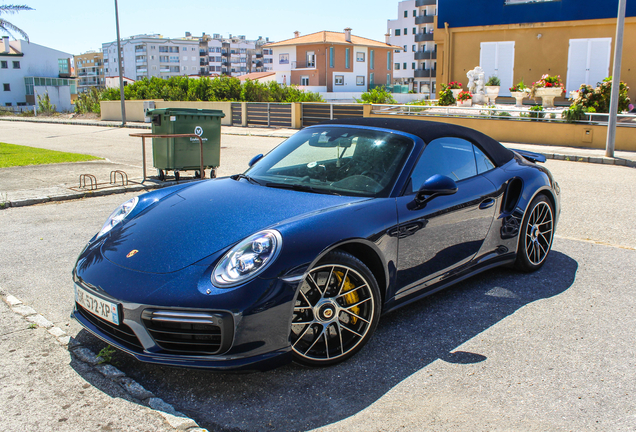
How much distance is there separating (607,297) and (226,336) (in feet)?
10.4

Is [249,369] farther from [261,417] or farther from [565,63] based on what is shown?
[565,63]

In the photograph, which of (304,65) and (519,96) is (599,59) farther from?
(304,65)

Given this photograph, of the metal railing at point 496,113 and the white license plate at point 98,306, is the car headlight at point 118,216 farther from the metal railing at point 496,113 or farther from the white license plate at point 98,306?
the metal railing at point 496,113

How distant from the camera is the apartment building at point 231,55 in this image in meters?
137

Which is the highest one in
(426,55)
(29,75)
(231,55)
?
(231,55)

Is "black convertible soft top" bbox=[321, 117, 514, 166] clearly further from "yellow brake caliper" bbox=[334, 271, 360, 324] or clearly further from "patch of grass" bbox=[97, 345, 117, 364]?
"patch of grass" bbox=[97, 345, 117, 364]

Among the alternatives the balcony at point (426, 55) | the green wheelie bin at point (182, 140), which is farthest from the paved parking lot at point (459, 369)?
the balcony at point (426, 55)

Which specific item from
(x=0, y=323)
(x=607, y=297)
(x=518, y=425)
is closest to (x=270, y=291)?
(x=518, y=425)

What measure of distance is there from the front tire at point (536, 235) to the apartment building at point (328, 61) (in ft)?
212

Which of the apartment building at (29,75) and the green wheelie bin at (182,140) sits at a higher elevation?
the apartment building at (29,75)

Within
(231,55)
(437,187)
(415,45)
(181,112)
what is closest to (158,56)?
(231,55)

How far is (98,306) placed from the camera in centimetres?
299

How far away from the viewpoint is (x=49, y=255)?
540 centimetres

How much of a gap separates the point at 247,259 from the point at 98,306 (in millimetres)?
881
